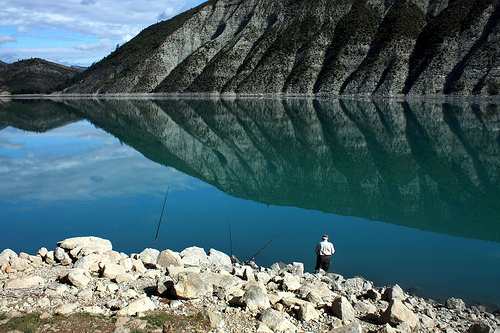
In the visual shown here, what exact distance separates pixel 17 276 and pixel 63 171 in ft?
74.3

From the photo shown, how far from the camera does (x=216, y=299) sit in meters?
9.81

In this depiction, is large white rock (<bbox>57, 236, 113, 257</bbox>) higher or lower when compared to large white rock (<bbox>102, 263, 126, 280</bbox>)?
lower

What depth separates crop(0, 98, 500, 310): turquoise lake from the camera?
1521cm

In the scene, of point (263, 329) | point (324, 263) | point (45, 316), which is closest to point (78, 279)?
point (45, 316)

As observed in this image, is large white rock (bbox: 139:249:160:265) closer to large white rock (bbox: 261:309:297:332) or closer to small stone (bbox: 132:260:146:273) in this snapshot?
small stone (bbox: 132:260:146:273)

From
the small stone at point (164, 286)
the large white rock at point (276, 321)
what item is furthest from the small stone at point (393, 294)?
the small stone at point (164, 286)

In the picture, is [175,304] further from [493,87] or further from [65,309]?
[493,87]

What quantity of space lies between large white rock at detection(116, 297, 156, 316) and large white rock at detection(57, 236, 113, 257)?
174 inches

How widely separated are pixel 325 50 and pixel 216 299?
432 ft

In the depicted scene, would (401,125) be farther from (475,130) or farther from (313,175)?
(313,175)

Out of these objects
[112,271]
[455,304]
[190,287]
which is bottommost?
[455,304]

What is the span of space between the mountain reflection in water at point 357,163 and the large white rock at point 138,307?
42.0ft

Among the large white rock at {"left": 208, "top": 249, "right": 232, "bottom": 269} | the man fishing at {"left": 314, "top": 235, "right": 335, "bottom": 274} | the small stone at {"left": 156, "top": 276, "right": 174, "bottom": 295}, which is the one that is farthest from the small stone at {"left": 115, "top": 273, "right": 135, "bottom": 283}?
the man fishing at {"left": 314, "top": 235, "right": 335, "bottom": 274}

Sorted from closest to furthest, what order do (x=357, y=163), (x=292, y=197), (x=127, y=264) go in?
(x=127, y=264) < (x=292, y=197) < (x=357, y=163)
